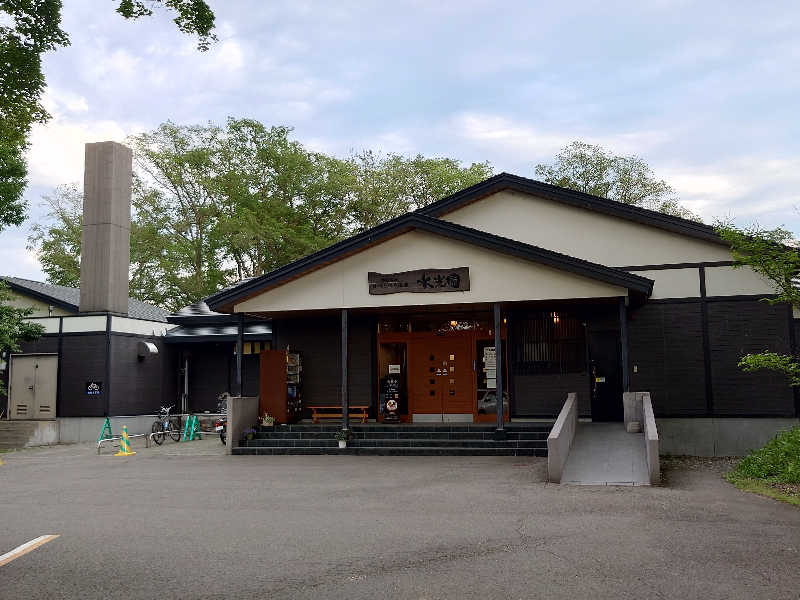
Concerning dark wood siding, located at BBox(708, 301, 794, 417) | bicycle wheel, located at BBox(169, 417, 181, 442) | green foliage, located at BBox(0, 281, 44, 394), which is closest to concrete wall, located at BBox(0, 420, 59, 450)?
green foliage, located at BBox(0, 281, 44, 394)

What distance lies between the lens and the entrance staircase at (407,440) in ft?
47.6

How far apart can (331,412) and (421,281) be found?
16.1 feet

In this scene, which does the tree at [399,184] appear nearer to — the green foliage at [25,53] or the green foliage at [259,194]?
the green foliage at [259,194]

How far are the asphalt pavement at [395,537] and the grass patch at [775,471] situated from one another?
442 mm

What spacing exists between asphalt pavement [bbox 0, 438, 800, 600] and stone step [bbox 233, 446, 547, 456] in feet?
6.14

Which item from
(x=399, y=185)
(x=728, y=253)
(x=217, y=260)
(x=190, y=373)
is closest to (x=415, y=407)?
(x=728, y=253)

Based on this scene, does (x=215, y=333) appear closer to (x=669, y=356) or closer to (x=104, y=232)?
(x=104, y=232)

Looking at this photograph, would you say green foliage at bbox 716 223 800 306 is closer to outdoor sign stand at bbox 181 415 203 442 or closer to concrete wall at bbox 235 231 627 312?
concrete wall at bbox 235 231 627 312

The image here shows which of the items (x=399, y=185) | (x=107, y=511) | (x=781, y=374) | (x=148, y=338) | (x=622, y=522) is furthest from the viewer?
(x=399, y=185)

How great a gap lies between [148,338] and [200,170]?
52.5 feet

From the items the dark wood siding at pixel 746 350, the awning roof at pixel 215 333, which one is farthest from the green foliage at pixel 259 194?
the dark wood siding at pixel 746 350

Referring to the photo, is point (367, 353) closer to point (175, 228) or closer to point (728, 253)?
point (728, 253)

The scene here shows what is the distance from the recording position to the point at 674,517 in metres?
8.34

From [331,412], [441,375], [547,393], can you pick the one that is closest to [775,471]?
[547,393]
